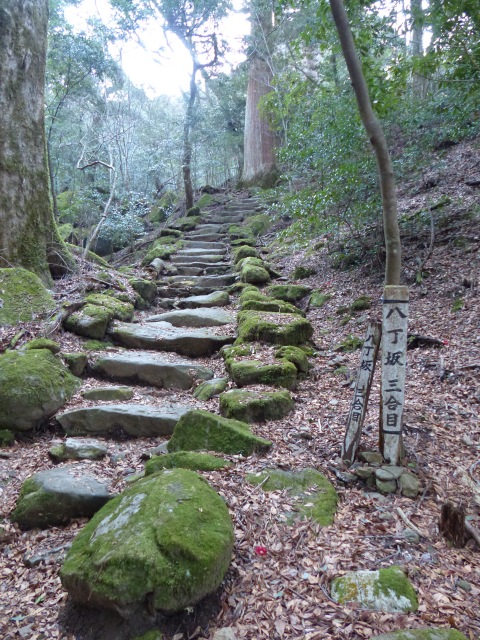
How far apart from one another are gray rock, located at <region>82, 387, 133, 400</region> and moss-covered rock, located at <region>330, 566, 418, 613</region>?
128 inches

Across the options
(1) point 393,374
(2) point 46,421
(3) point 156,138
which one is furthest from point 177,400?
(3) point 156,138

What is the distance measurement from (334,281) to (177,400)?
4.77 meters

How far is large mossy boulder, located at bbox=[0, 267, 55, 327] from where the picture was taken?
5680 mm

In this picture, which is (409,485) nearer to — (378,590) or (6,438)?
(378,590)

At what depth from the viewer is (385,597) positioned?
7.20 ft

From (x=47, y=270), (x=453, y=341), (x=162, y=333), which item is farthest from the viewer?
(x=47, y=270)

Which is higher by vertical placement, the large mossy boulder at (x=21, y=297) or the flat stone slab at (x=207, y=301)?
the large mossy boulder at (x=21, y=297)

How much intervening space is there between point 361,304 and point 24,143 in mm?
6144

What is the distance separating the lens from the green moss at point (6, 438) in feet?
13.3

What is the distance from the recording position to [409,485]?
3148mm

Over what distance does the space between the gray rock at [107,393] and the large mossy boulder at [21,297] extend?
1630mm

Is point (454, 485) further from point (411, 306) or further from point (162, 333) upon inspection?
point (162, 333)

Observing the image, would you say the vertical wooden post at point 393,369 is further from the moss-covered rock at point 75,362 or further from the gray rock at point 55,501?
the moss-covered rock at point 75,362

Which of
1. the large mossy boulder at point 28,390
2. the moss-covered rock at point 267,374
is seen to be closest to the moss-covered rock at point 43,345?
the large mossy boulder at point 28,390
